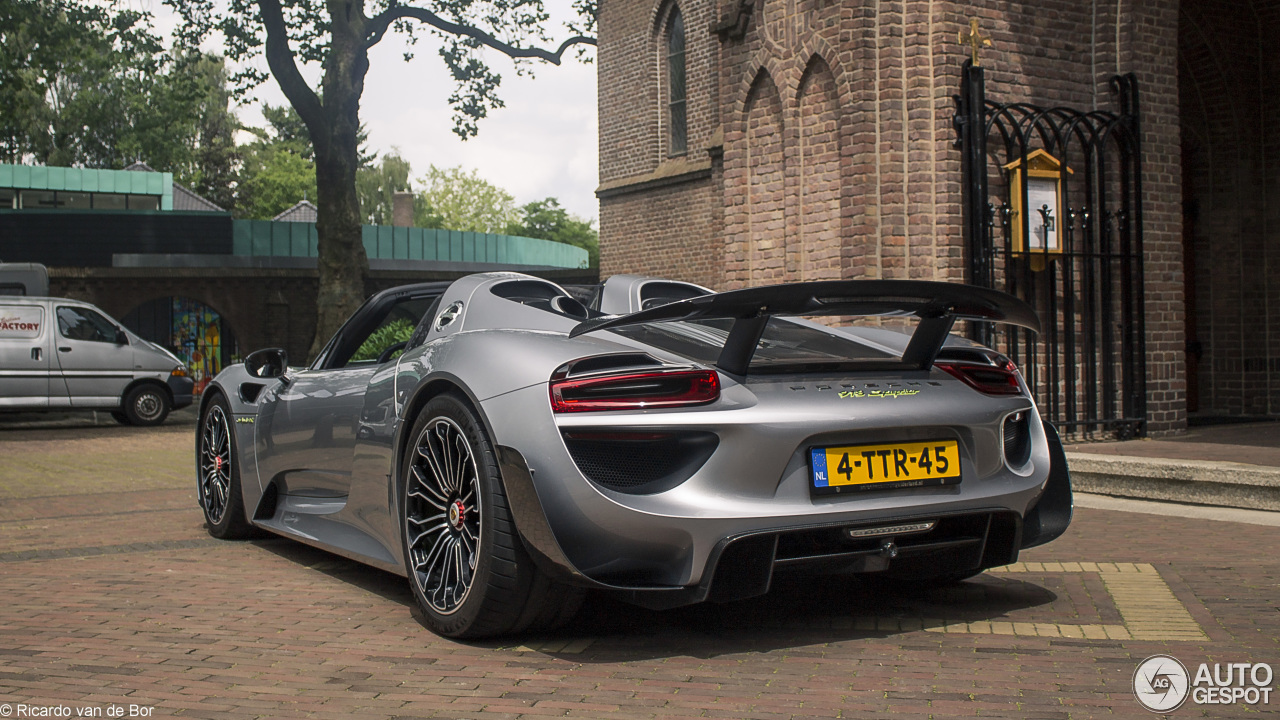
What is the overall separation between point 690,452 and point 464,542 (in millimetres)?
835

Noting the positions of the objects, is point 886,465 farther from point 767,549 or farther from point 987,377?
point 987,377

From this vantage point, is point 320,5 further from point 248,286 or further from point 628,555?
point 628,555

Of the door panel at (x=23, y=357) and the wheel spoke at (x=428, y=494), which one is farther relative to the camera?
the door panel at (x=23, y=357)

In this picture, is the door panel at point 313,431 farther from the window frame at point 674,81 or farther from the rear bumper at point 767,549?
the window frame at point 674,81

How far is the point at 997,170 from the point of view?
9.83 metres

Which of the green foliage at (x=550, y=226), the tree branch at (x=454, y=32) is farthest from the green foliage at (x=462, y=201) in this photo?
the tree branch at (x=454, y=32)

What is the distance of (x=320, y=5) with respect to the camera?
78.1ft

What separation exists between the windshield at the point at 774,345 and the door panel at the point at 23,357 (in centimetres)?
1473

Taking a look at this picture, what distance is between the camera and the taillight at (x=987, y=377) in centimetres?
392

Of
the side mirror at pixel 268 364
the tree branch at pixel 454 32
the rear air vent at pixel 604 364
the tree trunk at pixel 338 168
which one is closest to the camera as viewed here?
the rear air vent at pixel 604 364

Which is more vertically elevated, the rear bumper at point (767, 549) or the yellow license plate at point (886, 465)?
the yellow license plate at point (886, 465)

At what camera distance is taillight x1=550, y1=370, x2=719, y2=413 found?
3.40m

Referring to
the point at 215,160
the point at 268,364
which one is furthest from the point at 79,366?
the point at 215,160

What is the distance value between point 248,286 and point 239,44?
6.43 metres
